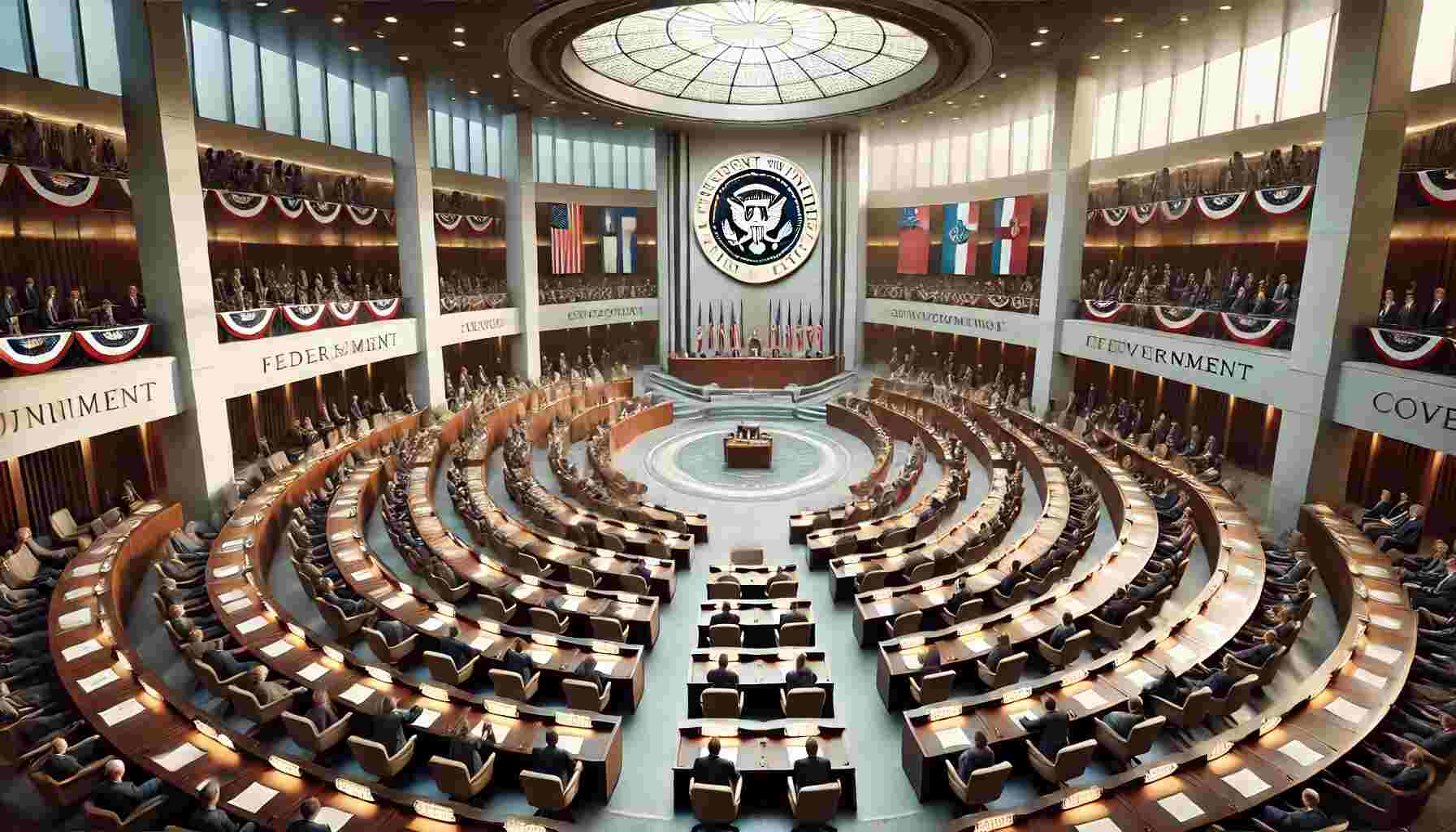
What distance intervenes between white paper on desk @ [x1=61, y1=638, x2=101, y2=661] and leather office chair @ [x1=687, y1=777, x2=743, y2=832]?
714 centimetres

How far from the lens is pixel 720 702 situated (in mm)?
8469

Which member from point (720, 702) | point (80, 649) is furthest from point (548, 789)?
point (80, 649)

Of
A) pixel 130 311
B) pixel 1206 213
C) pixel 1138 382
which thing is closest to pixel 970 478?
pixel 1138 382

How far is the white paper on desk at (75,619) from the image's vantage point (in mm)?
9254

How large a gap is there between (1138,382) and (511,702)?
2043 cm

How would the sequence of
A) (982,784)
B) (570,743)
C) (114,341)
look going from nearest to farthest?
(982,784), (570,743), (114,341)

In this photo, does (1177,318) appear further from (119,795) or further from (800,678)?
(119,795)

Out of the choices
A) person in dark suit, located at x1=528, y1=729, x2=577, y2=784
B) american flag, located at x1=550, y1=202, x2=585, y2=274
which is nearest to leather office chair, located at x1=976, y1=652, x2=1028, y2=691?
person in dark suit, located at x1=528, y1=729, x2=577, y2=784

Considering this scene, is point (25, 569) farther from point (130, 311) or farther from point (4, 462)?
point (130, 311)

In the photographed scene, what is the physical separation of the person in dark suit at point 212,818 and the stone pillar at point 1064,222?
862 inches

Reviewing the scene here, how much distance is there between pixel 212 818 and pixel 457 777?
1.90m

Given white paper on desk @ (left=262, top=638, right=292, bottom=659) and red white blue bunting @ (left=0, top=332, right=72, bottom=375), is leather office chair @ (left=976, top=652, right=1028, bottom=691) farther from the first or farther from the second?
red white blue bunting @ (left=0, top=332, right=72, bottom=375)

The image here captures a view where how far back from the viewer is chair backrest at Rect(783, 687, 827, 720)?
833cm

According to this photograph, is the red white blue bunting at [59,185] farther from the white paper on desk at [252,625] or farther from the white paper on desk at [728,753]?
the white paper on desk at [728,753]
